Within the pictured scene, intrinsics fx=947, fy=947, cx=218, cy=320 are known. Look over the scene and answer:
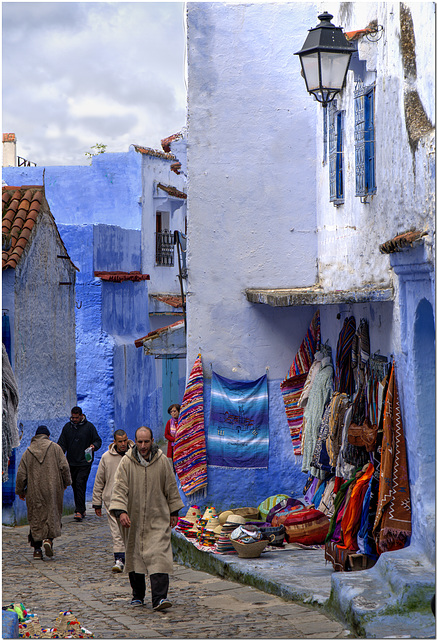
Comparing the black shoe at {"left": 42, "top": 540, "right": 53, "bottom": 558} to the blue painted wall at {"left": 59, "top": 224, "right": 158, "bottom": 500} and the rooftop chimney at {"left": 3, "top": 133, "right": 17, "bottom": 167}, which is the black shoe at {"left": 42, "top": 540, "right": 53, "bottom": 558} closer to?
the blue painted wall at {"left": 59, "top": 224, "right": 158, "bottom": 500}

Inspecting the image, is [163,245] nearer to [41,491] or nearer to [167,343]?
[167,343]

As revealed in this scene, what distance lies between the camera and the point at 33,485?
11.4 meters

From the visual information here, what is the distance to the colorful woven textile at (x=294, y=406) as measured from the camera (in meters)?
12.0

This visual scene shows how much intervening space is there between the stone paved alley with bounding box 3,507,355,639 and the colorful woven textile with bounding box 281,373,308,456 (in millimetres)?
2266

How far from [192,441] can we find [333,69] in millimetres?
5131

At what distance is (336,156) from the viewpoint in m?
10.9

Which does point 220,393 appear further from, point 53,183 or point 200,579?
point 53,183

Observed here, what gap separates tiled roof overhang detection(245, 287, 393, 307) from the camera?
871 centimetres

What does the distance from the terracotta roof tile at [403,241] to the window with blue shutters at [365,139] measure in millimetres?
1352

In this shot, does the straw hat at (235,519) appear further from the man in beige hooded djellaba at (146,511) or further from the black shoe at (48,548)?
the black shoe at (48,548)

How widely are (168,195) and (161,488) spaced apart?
16.4 meters

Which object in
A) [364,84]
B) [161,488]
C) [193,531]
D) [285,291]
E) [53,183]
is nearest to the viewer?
[161,488]

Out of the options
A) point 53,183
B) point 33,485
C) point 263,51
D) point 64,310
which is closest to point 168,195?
point 53,183

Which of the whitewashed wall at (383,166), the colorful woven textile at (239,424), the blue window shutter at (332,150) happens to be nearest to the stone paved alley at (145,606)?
the colorful woven textile at (239,424)
